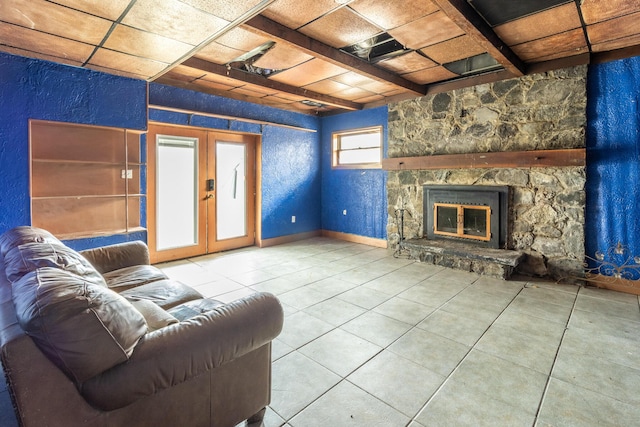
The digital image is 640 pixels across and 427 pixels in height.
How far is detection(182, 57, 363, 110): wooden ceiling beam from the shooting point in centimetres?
374

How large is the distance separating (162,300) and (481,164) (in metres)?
4.03

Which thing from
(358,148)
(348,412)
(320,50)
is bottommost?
(348,412)

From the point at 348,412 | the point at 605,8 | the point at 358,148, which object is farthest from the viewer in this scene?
the point at 358,148

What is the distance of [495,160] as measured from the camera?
4.16 metres

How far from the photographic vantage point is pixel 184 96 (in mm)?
4629

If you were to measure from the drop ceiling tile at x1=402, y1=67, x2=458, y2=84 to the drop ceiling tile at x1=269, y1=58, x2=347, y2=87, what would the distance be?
1.01 meters

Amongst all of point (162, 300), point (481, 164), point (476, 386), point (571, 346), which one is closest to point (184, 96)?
point (162, 300)

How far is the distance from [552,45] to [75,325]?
4.47m

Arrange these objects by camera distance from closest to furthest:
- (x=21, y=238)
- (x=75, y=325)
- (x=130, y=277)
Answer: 1. (x=75, y=325)
2. (x=21, y=238)
3. (x=130, y=277)

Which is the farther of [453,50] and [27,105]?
[453,50]

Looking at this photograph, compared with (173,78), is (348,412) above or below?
below

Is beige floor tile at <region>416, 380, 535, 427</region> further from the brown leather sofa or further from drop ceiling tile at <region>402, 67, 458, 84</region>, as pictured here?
drop ceiling tile at <region>402, 67, 458, 84</region>

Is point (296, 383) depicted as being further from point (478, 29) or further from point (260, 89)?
point (260, 89)

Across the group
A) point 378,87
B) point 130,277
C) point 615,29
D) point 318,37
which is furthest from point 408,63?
point 130,277
